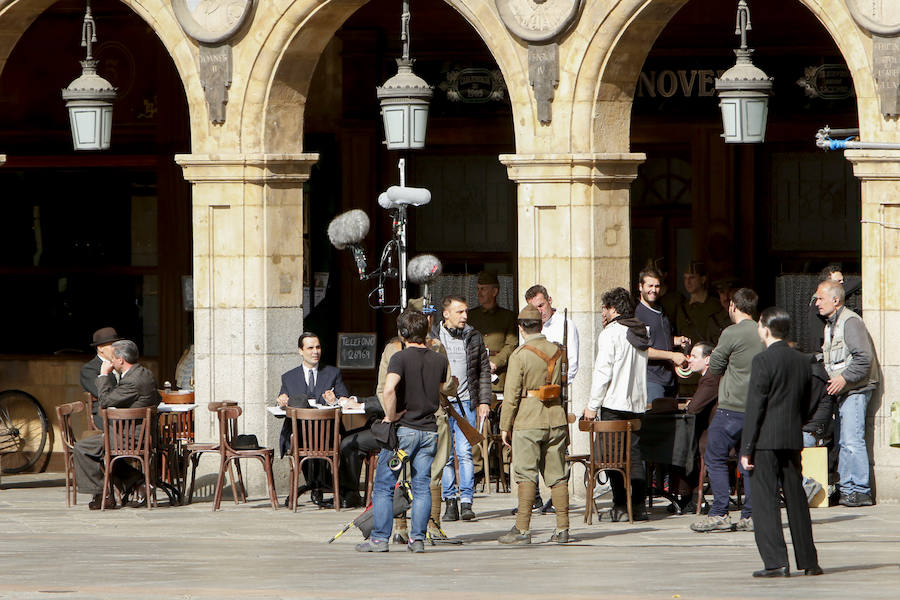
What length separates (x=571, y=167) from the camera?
1516 cm

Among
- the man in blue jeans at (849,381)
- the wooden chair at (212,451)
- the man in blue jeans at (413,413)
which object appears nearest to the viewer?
the man in blue jeans at (413,413)

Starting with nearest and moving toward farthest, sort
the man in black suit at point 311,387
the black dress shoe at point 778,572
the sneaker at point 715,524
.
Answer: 1. the black dress shoe at point 778,572
2. the sneaker at point 715,524
3. the man in black suit at point 311,387

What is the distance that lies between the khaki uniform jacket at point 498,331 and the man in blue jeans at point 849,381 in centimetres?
311

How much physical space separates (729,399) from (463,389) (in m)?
2.18

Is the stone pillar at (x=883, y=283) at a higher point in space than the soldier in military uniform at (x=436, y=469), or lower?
higher

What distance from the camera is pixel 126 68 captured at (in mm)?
18875

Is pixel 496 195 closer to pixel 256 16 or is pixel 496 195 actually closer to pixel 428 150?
pixel 428 150

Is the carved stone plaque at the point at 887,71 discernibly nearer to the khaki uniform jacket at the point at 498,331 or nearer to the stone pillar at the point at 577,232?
the stone pillar at the point at 577,232

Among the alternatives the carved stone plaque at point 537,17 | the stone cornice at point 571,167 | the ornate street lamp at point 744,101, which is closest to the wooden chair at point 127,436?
the stone cornice at point 571,167

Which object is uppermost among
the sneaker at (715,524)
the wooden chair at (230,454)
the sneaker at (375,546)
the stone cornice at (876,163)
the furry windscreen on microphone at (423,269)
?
the stone cornice at (876,163)

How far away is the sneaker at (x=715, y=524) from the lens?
13383 mm

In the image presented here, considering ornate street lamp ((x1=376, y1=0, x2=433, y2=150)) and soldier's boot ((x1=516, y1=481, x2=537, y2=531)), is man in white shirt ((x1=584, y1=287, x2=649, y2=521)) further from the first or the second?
ornate street lamp ((x1=376, y1=0, x2=433, y2=150))

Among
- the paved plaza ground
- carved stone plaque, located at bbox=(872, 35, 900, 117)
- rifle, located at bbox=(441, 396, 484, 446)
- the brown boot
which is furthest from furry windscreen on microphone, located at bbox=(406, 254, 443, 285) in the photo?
carved stone plaque, located at bbox=(872, 35, 900, 117)

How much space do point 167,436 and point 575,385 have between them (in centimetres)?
315
